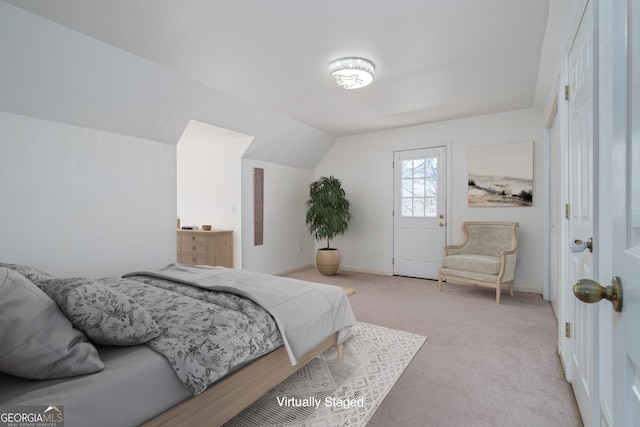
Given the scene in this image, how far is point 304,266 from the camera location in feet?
19.4

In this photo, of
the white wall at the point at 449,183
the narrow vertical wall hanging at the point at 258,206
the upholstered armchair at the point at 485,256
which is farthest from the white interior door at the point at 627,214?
the narrow vertical wall hanging at the point at 258,206

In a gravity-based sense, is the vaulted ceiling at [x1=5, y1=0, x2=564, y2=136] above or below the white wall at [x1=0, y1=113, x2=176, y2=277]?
above

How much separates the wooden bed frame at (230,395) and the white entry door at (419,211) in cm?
348

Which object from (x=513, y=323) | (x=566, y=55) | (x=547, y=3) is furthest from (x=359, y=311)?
(x=547, y=3)

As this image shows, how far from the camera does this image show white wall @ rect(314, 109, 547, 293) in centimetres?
403

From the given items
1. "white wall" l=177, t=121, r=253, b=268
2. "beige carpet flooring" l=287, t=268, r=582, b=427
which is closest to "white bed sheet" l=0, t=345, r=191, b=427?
"beige carpet flooring" l=287, t=268, r=582, b=427

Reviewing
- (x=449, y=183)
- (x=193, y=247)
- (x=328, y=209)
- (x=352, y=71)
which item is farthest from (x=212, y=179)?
(x=449, y=183)

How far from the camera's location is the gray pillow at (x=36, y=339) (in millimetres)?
981

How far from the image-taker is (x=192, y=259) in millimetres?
4648

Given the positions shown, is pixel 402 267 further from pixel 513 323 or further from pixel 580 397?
pixel 580 397

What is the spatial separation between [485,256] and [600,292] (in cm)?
375

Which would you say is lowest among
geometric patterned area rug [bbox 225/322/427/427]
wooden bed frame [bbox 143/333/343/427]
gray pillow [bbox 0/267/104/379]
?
geometric patterned area rug [bbox 225/322/427/427]

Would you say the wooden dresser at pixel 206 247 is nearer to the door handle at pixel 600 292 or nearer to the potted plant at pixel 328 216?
the potted plant at pixel 328 216

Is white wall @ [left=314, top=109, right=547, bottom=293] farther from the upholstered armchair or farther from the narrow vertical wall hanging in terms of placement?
the narrow vertical wall hanging
